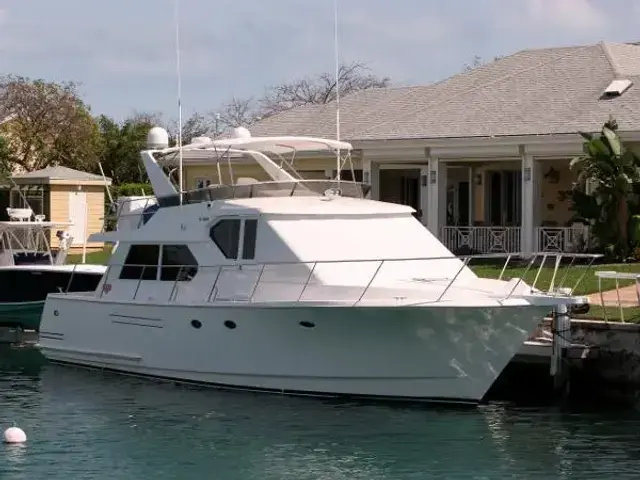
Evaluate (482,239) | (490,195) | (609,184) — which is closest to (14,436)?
(609,184)

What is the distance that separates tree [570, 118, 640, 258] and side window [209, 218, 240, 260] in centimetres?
1074

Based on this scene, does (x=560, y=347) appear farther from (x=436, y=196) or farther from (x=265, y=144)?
(x=436, y=196)

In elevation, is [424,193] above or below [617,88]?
below

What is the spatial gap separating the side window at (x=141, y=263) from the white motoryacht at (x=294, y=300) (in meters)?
0.03

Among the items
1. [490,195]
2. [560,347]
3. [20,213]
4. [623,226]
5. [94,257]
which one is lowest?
[560,347]

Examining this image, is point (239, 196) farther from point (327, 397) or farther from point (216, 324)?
point (327, 397)

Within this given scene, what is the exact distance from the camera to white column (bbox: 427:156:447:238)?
31.2 metres

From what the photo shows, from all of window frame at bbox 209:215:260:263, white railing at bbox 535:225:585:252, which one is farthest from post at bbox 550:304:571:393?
white railing at bbox 535:225:585:252

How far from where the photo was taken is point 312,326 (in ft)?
57.9

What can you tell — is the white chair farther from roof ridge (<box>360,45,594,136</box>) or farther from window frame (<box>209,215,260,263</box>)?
window frame (<box>209,215,260,263</box>)

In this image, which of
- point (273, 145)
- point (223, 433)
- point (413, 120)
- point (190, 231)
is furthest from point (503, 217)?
point (223, 433)

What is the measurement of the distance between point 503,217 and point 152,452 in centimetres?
1986

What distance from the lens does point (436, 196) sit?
103 feet

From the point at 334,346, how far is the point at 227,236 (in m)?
2.55
